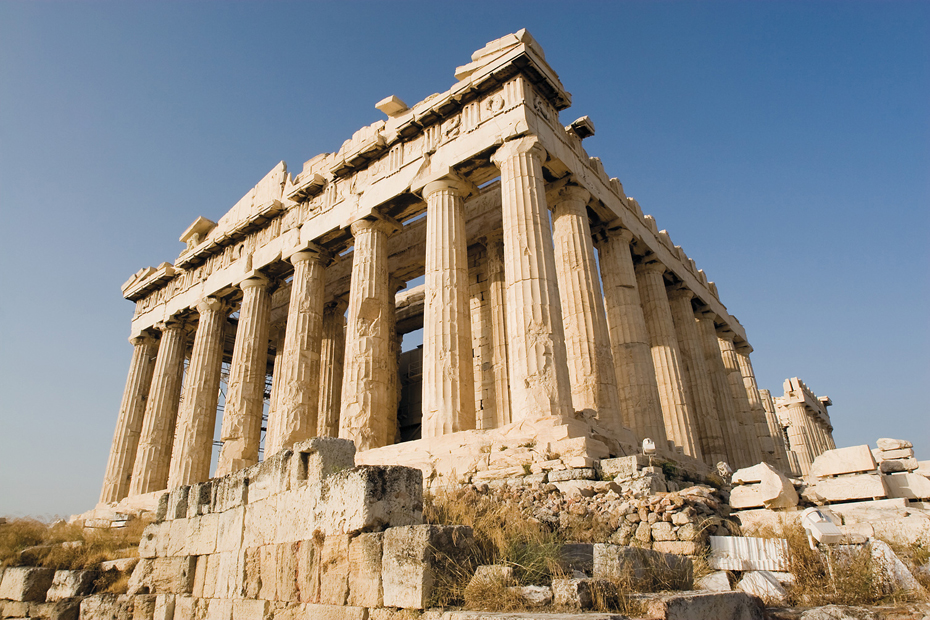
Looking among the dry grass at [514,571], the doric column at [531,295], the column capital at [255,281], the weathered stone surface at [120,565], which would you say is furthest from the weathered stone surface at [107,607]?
the column capital at [255,281]

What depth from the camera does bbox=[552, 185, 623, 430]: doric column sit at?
12414 millimetres

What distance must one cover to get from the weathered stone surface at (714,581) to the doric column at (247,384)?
43.1ft

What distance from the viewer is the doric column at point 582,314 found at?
1241 cm

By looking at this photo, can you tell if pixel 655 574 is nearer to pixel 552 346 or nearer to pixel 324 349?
pixel 552 346

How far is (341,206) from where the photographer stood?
16.3 meters

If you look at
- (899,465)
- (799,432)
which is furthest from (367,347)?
(799,432)

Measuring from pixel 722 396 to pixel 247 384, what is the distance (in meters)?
14.7

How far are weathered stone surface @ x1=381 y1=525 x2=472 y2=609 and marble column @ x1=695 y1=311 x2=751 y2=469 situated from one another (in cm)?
1525

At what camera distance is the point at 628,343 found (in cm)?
1471

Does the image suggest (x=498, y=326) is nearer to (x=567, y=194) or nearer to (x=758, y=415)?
(x=567, y=194)

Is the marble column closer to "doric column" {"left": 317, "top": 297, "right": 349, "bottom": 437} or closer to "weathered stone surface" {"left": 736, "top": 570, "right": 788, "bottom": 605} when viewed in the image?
"doric column" {"left": 317, "top": 297, "right": 349, "bottom": 437}

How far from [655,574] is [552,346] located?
6.30 metres

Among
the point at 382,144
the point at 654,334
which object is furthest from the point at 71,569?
the point at 654,334

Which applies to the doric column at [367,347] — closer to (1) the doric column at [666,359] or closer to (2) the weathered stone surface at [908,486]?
(1) the doric column at [666,359]
